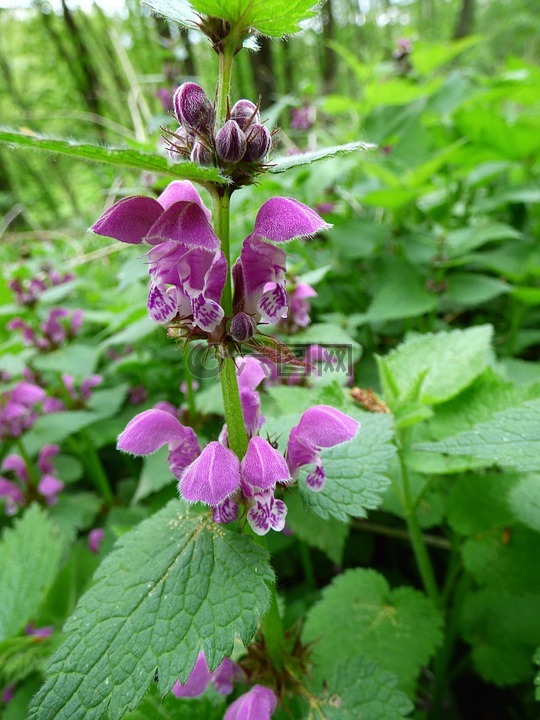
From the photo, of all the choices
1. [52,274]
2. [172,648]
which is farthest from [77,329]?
[172,648]

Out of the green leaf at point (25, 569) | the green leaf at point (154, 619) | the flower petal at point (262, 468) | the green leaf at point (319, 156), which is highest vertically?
the green leaf at point (319, 156)

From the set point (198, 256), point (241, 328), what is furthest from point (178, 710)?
point (198, 256)

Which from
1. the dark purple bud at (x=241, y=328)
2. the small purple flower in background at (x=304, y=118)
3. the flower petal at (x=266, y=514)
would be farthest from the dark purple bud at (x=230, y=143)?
the small purple flower in background at (x=304, y=118)

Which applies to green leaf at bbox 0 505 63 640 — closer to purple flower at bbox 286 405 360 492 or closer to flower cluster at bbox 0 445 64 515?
flower cluster at bbox 0 445 64 515

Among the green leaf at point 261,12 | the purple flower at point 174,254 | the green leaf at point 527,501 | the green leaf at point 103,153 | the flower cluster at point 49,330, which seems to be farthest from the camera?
the flower cluster at point 49,330

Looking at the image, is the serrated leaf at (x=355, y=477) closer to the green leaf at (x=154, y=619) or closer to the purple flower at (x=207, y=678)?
the green leaf at (x=154, y=619)

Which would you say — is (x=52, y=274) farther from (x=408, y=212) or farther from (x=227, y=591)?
(x=227, y=591)

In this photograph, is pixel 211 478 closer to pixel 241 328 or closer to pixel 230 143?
pixel 241 328

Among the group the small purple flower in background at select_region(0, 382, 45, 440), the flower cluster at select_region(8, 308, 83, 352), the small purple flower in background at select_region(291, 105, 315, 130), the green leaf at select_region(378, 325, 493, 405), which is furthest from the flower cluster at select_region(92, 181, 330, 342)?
the small purple flower in background at select_region(291, 105, 315, 130)
